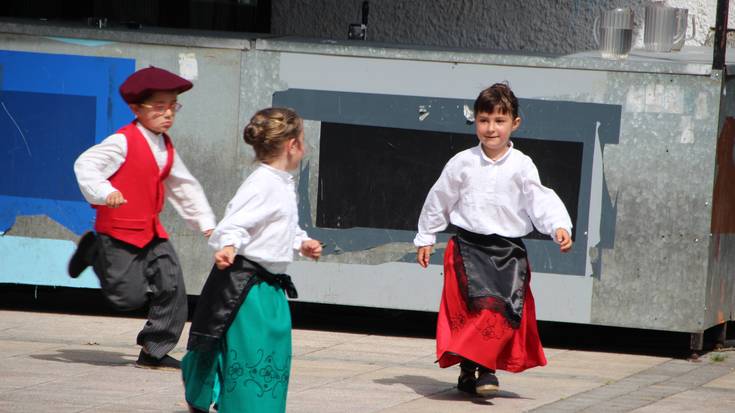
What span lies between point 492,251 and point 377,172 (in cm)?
161

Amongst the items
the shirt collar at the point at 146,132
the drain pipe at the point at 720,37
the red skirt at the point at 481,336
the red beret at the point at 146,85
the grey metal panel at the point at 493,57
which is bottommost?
the red skirt at the point at 481,336

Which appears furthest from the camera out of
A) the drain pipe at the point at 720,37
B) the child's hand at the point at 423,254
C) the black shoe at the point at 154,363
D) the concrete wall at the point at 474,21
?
the concrete wall at the point at 474,21

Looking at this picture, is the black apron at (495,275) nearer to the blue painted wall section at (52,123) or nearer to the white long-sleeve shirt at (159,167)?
the white long-sleeve shirt at (159,167)

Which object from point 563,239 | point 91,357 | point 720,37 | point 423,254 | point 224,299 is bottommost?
point 91,357

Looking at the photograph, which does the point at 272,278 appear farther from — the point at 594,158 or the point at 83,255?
the point at 594,158

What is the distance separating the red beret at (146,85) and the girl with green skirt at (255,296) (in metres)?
1.37

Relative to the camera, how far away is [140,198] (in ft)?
20.9

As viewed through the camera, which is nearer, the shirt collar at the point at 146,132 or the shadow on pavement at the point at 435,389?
the shadow on pavement at the point at 435,389

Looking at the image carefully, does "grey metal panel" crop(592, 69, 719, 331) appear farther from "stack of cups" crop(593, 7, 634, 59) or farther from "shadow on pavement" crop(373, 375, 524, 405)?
"shadow on pavement" crop(373, 375, 524, 405)

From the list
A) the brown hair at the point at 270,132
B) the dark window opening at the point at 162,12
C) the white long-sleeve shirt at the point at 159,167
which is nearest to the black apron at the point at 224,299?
the brown hair at the point at 270,132

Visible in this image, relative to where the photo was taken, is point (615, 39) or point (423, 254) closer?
point (423, 254)

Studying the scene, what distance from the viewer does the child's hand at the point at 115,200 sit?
6004 millimetres

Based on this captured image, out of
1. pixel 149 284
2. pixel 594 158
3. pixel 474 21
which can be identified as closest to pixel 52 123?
pixel 149 284

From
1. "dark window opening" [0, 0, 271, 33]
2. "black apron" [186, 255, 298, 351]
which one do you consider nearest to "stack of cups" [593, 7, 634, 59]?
"black apron" [186, 255, 298, 351]
